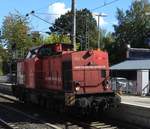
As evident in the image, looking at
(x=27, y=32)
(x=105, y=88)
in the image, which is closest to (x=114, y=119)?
(x=105, y=88)

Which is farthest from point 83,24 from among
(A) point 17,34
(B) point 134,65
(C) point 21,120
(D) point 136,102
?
(C) point 21,120

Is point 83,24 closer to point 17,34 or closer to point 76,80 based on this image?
point 17,34

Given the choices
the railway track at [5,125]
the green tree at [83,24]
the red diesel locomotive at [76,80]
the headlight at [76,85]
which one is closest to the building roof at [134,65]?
the red diesel locomotive at [76,80]

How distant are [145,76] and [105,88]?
21.0 meters

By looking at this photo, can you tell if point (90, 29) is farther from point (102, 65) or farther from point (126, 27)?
point (102, 65)

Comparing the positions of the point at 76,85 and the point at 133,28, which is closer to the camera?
the point at 76,85

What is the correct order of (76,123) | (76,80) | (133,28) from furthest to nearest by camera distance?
(133,28) < (76,80) < (76,123)

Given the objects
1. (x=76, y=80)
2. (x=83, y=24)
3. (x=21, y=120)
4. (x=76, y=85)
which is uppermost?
(x=83, y=24)

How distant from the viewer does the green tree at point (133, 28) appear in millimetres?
85394

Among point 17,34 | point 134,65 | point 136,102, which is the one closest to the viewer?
point 136,102

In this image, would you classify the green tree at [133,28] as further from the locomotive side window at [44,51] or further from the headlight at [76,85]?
the headlight at [76,85]

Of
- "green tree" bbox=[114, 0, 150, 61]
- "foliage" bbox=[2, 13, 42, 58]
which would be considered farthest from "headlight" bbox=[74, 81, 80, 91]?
"green tree" bbox=[114, 0, 150, 61]

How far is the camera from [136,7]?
311 feet

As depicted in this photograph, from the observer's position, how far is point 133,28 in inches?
3531
